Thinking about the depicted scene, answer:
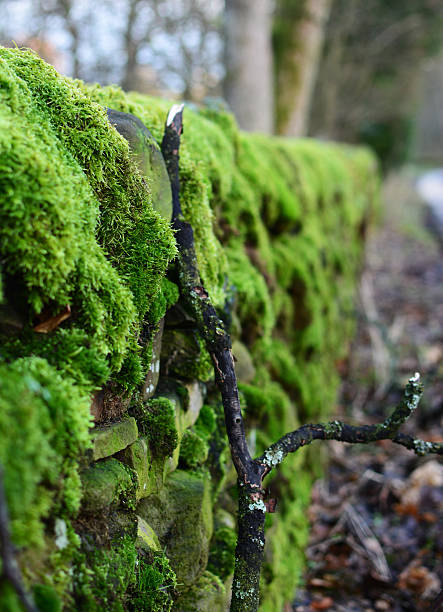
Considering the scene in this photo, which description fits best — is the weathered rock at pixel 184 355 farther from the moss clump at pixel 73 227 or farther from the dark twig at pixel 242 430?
the moss clump at pixel 73 227

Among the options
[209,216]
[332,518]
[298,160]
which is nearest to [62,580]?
[209,216]

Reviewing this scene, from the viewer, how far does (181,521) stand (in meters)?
1.59

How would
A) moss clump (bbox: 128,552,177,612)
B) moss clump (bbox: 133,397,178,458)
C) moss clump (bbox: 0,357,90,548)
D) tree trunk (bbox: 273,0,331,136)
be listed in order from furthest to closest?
tree trunk (bbox: 273,0,331,136)
moss clump (bbox: 133,397,178,458)
moss clump (bbox: 128,552,177,612)
moss clump (bbox: 0,357,90,548)

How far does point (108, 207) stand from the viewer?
143cm

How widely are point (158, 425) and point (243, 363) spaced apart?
0.89m

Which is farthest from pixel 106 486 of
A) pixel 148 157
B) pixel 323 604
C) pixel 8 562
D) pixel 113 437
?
pixel 323 604

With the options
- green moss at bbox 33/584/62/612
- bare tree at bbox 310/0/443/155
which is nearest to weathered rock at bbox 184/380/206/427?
green moss at bbox 33/584/62/612

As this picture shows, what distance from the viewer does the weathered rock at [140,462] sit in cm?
137

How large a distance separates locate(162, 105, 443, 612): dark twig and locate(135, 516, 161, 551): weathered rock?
0.24m

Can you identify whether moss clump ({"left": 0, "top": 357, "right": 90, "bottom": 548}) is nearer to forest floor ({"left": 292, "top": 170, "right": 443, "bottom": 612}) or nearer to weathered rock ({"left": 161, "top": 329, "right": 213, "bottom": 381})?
weathered rock ({"left": 161, "top": 329, "right": 213, "bottom": 381})

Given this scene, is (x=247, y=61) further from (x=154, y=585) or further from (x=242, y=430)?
(x=154, y=585)

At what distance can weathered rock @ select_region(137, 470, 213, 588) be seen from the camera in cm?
154

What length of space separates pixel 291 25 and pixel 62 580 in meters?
9.12

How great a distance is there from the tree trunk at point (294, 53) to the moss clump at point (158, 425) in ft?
25.6
